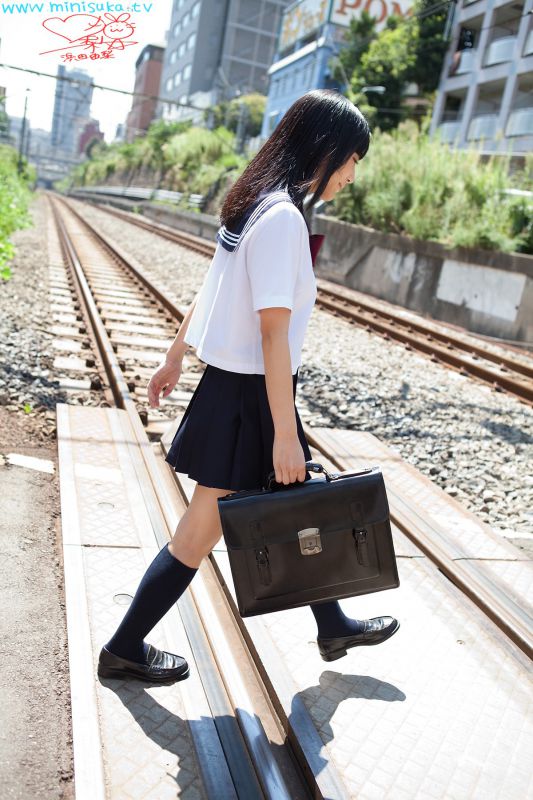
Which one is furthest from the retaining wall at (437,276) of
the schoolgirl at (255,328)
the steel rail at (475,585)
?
the schoolgirl at (255,328)

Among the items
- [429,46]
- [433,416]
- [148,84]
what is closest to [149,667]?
[433,416]

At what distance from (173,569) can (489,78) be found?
117ft

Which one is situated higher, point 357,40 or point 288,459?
point 357,40

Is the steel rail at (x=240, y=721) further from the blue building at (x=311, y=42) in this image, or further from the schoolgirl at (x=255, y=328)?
the blue building at (x=311, y=42)

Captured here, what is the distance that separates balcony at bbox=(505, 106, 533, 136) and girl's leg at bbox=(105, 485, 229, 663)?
31.1 metres

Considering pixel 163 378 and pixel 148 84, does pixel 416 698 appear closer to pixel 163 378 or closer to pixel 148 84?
pixel 163 378

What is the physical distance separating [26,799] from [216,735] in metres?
0.58

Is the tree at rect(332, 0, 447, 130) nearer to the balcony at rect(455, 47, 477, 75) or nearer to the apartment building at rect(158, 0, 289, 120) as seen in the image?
the balcony at rect(455, 47, 477, 75)

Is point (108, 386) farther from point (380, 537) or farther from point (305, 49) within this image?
point (305, 49)

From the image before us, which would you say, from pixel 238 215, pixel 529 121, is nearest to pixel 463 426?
pixel 238 215

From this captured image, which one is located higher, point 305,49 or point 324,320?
point 305,49

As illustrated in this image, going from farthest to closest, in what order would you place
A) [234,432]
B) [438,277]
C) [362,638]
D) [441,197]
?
1. [441,197]
2. [438,277]
3. [362,638]
4. [234,432]

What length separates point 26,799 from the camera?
1.90 metres

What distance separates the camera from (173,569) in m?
2.33
